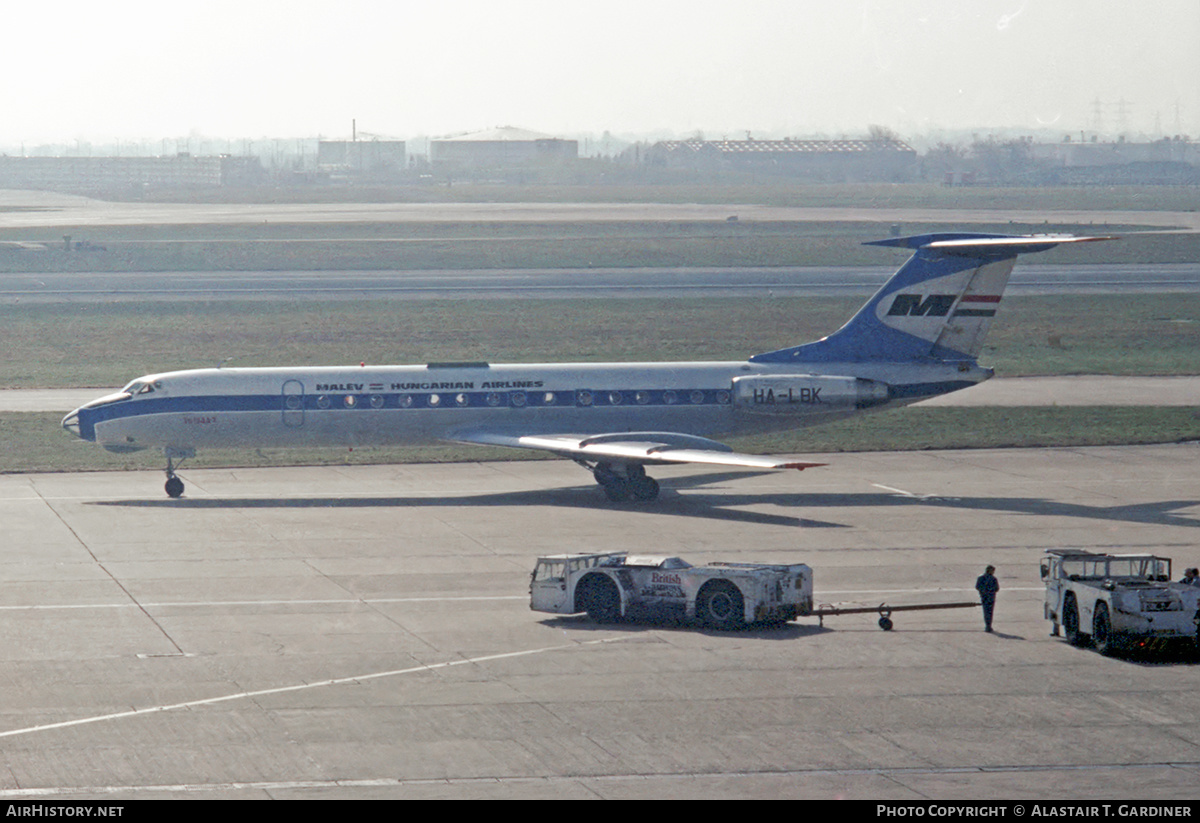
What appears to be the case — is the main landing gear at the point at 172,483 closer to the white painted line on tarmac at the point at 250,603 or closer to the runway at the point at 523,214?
the white painted line on tarmac at the point at 250,603

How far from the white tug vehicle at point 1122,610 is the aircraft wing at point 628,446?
11243 mm

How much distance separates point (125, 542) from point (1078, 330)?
51.5 m

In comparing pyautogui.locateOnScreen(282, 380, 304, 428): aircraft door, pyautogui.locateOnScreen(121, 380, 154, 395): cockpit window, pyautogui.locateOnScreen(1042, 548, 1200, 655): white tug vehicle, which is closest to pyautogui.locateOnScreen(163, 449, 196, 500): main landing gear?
pyautogui.locateOnScreen(121, 380, 154, 395): cockpit window

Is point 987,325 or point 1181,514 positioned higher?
point 987,325

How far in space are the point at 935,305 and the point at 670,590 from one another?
54.7ft

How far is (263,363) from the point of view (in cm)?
6088

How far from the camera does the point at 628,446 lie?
36344mm

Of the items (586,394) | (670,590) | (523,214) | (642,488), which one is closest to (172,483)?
(586,394)

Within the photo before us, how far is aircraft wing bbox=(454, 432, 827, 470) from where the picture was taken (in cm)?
3509

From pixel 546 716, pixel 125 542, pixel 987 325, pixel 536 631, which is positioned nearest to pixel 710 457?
pixel 987 325

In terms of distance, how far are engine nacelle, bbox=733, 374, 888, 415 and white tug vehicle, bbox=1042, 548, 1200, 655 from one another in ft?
46.4

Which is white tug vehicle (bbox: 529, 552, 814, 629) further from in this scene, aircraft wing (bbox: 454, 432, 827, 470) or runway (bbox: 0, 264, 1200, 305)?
runway (bbox: 0, 264, 1200, 305)

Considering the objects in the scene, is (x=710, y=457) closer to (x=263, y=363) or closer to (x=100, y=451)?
(x=100, y=451)

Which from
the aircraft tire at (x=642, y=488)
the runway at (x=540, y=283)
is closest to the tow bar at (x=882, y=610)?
the aircraft tire at (x=642, y=488)
